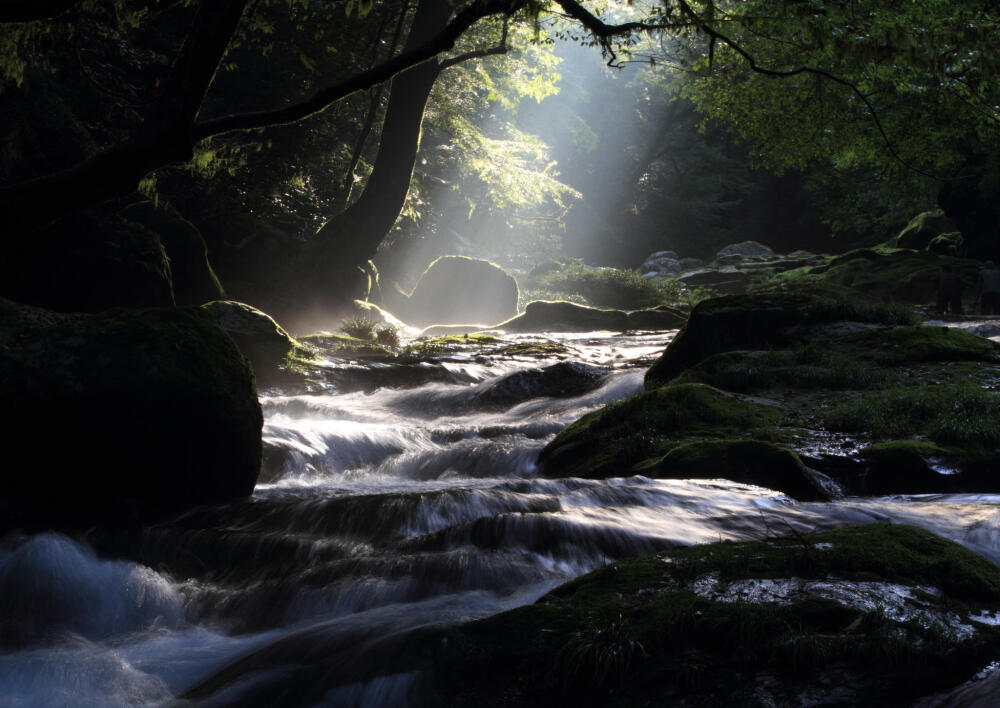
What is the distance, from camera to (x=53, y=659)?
370cm

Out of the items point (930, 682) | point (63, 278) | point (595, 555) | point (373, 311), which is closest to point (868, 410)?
point (595, 555)

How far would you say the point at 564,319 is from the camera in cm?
2388

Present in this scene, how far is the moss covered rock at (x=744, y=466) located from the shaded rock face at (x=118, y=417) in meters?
3.69

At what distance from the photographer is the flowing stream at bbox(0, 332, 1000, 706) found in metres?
3.44

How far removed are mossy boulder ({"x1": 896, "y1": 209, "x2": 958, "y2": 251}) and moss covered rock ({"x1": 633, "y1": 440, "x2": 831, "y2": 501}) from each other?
107ft

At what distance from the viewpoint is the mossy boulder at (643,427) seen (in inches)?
269

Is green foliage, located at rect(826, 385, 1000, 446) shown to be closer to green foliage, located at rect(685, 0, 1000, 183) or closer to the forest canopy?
the forest canopy

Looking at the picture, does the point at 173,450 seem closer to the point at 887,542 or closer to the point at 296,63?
the point at 887,542

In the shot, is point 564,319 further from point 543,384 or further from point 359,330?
point 543,384

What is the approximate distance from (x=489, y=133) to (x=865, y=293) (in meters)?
20.3

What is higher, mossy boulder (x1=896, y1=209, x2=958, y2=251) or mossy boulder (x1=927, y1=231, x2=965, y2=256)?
mossy boulder (x1=896, y1=209, x2=958, y2=251)

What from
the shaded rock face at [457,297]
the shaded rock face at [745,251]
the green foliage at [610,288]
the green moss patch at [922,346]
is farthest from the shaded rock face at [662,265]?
the green moss patch at [922,346]

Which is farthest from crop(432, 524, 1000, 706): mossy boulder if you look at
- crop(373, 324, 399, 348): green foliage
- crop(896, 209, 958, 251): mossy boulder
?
crop(896, 209, 958, 251): mossy boulder

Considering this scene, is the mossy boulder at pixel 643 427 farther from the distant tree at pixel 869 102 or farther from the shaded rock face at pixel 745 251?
the shaded rock face at pixel 745 251
